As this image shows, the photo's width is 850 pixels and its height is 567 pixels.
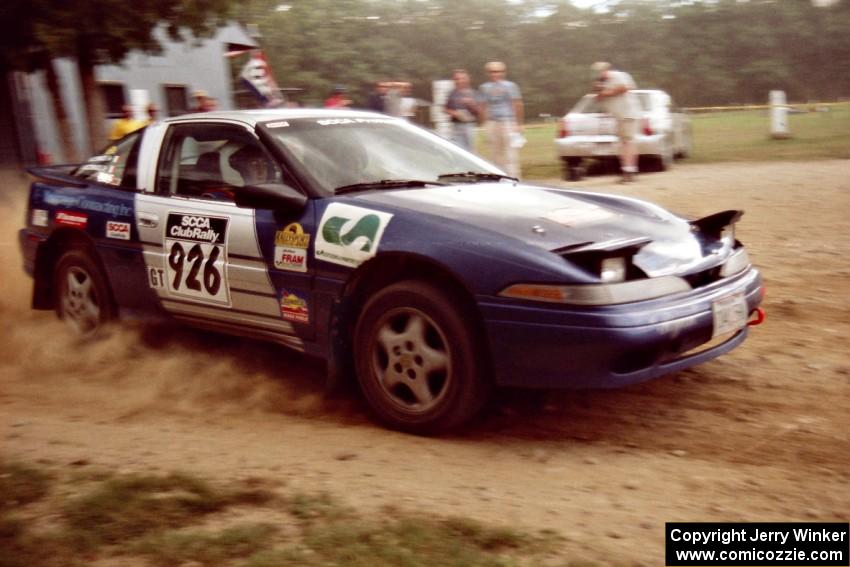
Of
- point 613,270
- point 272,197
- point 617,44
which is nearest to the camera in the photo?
point 613,270

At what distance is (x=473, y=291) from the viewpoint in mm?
3994

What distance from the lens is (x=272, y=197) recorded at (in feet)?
14.8

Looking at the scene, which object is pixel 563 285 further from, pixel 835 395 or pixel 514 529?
pixel 835 395

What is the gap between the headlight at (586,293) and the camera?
3.84 metres

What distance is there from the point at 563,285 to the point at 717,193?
28.2 ft

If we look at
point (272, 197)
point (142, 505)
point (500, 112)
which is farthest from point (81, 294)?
point (500, 112)

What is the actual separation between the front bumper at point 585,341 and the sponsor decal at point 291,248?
106cm

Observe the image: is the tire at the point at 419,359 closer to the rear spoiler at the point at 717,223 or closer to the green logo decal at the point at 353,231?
the green logo decal at the point at 353,231

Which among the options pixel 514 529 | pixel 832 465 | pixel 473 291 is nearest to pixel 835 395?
pixel 832 465

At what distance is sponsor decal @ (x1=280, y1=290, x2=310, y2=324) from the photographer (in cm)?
463

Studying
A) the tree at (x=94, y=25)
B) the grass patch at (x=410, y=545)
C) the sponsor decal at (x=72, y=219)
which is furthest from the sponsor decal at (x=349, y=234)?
the tree at (x=94, y=25)

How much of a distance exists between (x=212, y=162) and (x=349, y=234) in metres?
1.28

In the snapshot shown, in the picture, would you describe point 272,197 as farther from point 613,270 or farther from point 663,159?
point 663,159

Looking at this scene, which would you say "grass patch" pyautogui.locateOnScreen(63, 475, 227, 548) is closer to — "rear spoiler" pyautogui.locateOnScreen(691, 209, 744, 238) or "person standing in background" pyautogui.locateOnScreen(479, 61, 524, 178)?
"rear spoiler" pyautogui.locateOnScreen(691, 209, 744, 238)
